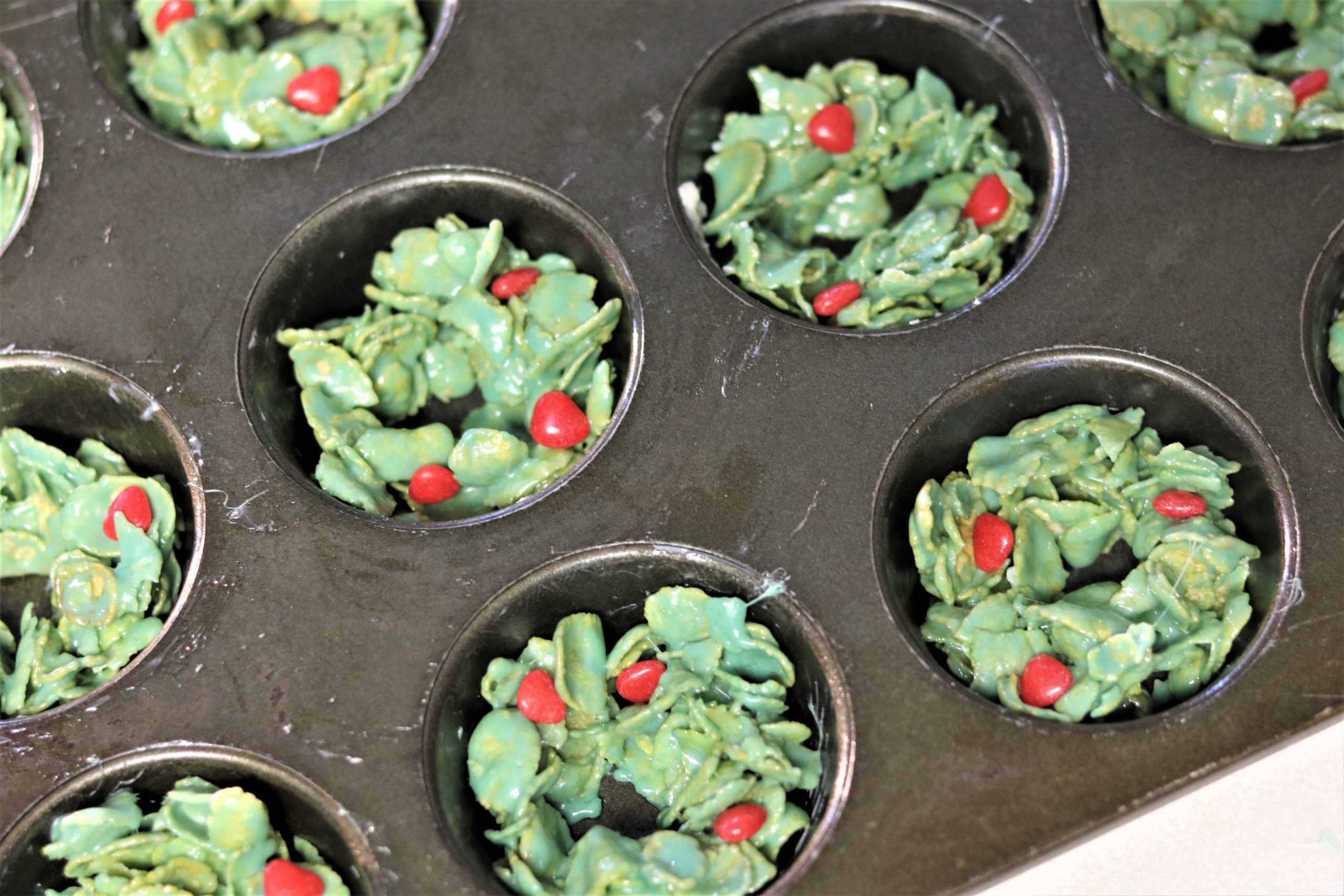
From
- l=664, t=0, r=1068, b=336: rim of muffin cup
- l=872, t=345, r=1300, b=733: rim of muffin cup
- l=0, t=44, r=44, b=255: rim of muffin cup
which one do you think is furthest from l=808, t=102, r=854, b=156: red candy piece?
l=0, t=44, r=44, b=255: rim of muffin cup

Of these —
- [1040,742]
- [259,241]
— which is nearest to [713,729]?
[1040,742]

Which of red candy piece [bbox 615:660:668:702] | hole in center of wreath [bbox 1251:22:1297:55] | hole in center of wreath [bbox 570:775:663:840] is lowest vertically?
hole in center of wreath [bbox 570:775:663:840]

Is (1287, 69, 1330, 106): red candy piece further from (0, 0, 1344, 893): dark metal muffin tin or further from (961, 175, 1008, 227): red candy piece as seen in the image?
(961, 175, 1008, 227): red candy piece

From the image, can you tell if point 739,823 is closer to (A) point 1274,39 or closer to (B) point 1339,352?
(B) point 1339,352

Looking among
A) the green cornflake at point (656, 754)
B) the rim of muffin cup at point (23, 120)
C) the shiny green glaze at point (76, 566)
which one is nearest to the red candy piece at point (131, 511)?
the shiny green glaze at point (76, 566)

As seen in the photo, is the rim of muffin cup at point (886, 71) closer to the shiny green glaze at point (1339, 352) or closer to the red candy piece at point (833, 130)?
the red candy piece at point (833, 130)
